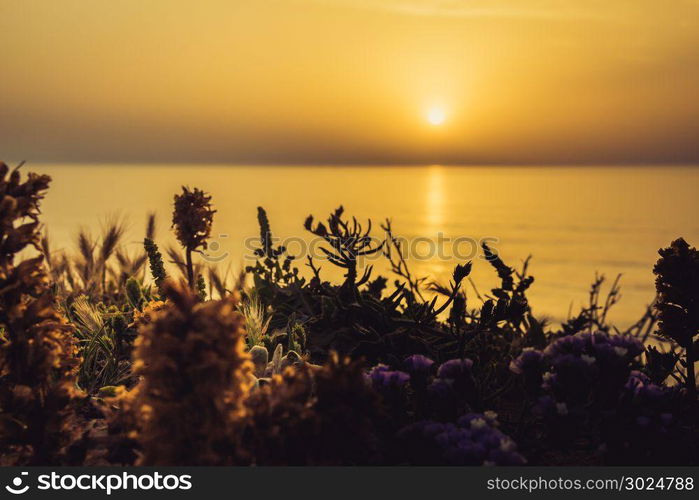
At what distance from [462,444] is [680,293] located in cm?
200

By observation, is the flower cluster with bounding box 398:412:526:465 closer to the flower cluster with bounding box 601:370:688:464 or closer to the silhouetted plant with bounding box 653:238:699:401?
the flower cluster with bounding box 601:370:688:464

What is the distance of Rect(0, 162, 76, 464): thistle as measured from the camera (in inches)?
125

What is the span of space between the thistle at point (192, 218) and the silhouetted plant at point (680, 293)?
3107 millimetres

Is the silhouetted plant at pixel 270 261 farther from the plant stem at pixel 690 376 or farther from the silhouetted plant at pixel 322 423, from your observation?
the silhouetted plant at pixel 322 423

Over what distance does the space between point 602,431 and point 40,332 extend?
2.68 m

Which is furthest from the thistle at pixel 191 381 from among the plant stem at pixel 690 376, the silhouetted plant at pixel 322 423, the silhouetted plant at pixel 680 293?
the plant stem at pixel 690 376

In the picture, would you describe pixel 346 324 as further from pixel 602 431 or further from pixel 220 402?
pixel 220 402

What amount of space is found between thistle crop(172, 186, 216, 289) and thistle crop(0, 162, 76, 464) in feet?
6.27

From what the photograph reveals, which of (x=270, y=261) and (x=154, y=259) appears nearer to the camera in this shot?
(x=154, y=259)

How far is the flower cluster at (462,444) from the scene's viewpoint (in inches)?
119

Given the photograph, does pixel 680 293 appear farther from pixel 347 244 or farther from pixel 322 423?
pixel 322 423

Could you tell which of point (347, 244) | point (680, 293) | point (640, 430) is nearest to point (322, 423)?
point (640, 430)

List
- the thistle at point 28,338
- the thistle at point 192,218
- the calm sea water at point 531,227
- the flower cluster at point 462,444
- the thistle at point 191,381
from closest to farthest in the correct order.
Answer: the thistle at point 191,381
the flower cluster at point 462,444
the thistle at point 28,338
the thistle at point 192,218
the calm sea water at point 531,227

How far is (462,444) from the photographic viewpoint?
122 inches
